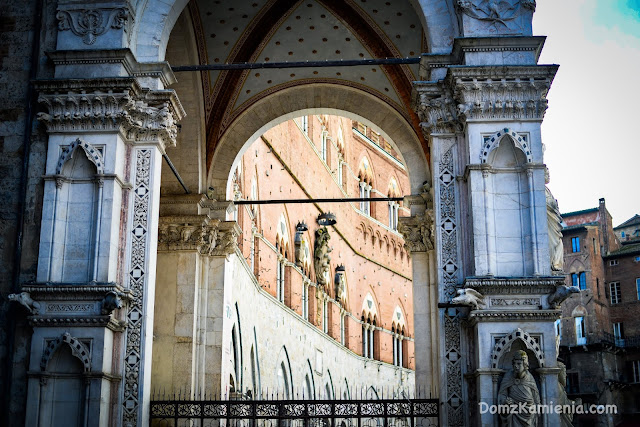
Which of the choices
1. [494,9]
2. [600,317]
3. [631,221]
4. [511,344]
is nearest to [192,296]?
[511,344]

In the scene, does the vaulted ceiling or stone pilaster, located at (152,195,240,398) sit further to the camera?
the vaulted ceiling

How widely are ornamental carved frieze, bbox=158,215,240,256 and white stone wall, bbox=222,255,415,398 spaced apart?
518 mm

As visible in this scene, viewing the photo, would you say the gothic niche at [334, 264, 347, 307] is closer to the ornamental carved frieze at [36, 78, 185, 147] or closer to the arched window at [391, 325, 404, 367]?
the arched window at [391, 325, 404, 367]

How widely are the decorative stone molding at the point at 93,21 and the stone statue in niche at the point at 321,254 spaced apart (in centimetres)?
2620

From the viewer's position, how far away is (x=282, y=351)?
33125 millimetres

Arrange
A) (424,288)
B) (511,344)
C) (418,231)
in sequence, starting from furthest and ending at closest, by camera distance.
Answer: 1. (418,231)
2. (424,288)
3. (511,344)

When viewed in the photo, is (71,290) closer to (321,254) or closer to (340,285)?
(321,254)

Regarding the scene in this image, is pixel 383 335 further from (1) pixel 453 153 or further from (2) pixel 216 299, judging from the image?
(1) pixel 453 153

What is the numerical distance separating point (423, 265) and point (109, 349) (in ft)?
26.0

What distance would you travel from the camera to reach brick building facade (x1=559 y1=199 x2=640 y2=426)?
165 feet

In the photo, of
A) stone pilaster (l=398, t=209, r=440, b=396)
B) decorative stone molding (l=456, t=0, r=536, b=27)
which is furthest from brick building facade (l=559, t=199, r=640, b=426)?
decorative stone molding (l=456, t=0, r=536, b=27)

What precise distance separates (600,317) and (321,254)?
66.6ft

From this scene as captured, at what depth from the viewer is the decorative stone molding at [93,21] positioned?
14.2 meters

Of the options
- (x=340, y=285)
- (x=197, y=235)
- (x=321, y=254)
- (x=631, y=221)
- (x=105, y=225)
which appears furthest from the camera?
(x=631, y=221)
